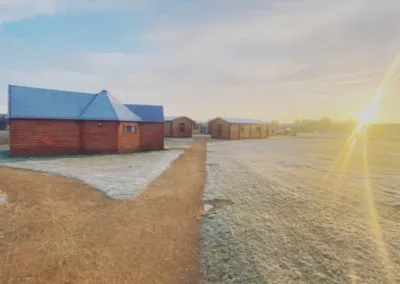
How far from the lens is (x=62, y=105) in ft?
71.9

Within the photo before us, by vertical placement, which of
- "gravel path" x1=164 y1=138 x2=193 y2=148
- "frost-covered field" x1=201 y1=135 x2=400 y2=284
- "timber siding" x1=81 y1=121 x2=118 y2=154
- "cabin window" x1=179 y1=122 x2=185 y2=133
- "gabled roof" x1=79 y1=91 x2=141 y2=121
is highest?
"gabled roof" x1=79 y1=91 x2=141 y2=121

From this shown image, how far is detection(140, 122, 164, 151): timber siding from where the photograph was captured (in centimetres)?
2633

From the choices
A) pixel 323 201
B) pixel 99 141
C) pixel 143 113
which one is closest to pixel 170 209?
pixel 323 201

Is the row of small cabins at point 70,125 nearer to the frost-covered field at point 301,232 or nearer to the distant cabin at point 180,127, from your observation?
the frost-covered field at point 301,232

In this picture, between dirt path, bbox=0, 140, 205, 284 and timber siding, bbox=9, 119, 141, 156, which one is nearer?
dirt path, bbox=0, 140, 205, 284

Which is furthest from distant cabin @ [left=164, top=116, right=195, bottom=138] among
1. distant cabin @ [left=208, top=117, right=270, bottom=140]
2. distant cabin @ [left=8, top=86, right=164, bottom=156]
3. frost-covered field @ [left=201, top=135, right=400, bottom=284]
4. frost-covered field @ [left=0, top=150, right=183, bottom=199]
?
frost-covered field @ [left=201, top=135, right=400, bottom=284]

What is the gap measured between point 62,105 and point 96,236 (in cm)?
1945

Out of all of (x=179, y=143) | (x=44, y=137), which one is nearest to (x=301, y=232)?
(x=44, y=137)

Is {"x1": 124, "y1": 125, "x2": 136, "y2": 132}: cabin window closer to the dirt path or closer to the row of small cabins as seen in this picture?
the row of small cabins

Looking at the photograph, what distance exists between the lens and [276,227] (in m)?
6.72

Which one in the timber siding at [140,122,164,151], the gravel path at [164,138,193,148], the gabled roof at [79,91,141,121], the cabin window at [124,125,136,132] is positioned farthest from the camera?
the gravel path at [164,138,193,148]

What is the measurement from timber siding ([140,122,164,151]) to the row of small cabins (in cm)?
11

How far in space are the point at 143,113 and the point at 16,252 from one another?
77.1 feet

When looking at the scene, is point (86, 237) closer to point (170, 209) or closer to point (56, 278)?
point (56, 278)
